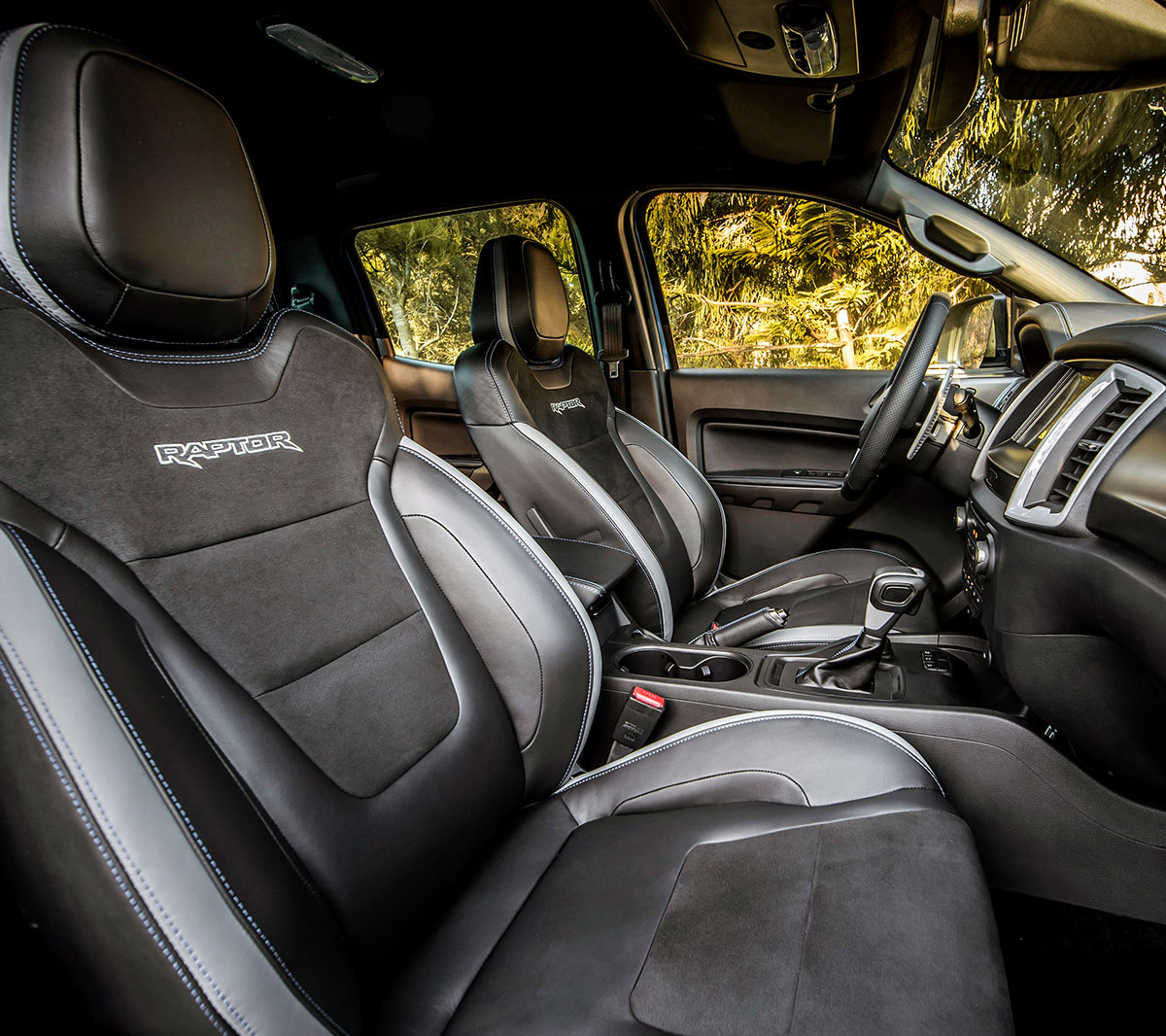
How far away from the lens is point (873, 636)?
4.06ft

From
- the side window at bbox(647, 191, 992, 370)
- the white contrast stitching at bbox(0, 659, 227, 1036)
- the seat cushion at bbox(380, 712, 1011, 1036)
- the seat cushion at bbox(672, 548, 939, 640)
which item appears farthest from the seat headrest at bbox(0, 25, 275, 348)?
the side window at bbox(647, 191, 992, 370)

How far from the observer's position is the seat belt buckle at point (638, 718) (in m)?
1.18

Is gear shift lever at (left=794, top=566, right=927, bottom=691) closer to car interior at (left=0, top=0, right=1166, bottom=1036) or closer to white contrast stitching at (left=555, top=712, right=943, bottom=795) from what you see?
car interior at (left=0, top=0, right=1166, bottom=1036)

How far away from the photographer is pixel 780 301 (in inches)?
94.3

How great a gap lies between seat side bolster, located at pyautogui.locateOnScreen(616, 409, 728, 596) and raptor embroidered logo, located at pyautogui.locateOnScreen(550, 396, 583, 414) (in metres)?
0.20

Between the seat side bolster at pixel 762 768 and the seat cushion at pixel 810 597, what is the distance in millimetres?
572

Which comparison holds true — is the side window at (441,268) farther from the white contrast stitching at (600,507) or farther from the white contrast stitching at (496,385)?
the white contrast stitching at (600,507)

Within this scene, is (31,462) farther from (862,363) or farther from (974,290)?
(862,363)

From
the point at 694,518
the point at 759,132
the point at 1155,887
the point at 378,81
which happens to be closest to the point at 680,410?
the point at 694,518

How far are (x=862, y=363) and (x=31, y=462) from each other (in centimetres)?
234

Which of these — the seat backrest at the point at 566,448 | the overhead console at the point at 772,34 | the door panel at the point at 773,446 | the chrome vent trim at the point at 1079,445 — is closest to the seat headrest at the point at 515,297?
the seat backrest at the point at 566,448

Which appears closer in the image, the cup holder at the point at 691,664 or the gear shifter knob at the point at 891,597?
the gear shifter knob at the point at 891,597

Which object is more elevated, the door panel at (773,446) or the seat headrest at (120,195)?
the seat headrest at (120,195)

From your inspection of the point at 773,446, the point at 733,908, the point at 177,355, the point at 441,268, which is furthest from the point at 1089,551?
the point at 441,268
